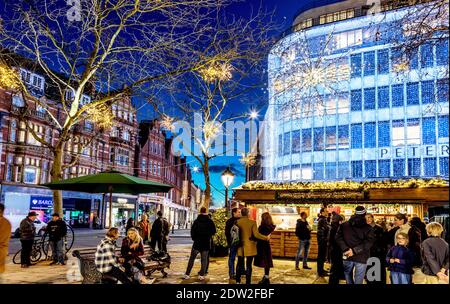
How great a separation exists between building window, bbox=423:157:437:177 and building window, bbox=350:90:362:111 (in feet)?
23.9

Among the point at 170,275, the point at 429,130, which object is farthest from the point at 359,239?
the point at 429,130

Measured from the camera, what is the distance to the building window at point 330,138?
4034cm

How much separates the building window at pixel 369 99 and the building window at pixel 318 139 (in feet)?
15.7

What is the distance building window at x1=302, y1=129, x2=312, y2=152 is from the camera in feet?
137

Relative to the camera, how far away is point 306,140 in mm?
42062

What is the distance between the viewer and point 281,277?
11.6 meters

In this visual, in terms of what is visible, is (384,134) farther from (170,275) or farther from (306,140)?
(170,275)

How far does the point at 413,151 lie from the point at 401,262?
3182cm

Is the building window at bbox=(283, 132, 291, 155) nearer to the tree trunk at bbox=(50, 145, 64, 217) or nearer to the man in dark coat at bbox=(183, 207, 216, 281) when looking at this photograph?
the tree trunk at bbox=(50, 145, 64, 217)

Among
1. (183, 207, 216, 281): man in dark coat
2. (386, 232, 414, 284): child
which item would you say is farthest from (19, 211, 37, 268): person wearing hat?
(386, 232, 414, 284): child

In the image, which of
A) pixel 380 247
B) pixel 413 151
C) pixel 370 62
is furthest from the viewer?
pixel 370 62

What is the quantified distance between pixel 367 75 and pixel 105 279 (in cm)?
3563
